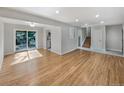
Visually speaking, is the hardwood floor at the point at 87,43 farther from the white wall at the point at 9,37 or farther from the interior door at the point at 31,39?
the white wall at the point at 9,37

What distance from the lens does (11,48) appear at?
691 centimetres

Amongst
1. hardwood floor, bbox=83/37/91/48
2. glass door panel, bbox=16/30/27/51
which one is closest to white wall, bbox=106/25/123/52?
hardwood floor, bbox=83/37/91/48

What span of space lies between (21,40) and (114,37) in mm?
8241

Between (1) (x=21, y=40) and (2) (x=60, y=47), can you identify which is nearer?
(2) (x=60, y=47)

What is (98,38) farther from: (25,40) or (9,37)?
(9,37)

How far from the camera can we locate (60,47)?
652 centimetres

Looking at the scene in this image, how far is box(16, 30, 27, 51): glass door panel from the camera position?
7.80 meters

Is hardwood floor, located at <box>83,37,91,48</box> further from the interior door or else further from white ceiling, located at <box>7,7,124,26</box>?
white ceiling, located at <box>7,7,124,26</box>

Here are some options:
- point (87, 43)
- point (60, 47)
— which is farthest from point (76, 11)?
point (87, 43)

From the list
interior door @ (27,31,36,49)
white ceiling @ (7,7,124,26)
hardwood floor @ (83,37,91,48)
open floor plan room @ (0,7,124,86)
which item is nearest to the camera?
open floor plan room @ (0,7,124,86)

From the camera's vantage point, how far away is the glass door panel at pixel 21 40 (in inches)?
307

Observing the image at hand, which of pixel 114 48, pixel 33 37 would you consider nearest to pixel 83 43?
pixel 114 48
